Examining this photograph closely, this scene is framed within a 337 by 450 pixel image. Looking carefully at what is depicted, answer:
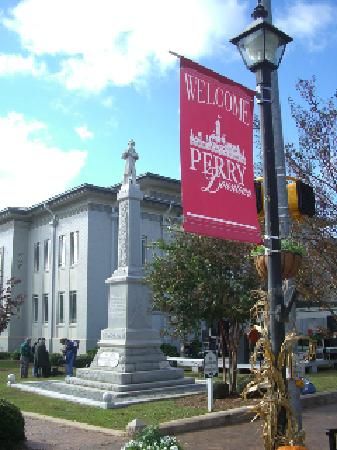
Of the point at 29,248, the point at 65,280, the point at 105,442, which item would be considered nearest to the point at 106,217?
the point at 65,280

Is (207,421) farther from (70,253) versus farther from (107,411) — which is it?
(70,253)

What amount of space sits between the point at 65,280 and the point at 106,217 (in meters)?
4.64

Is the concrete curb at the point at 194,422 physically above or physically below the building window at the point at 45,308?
below

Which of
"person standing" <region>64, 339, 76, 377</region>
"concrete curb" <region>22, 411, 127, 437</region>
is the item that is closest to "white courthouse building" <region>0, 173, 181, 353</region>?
"person standing" <region>64, 339, 76, 377</region>

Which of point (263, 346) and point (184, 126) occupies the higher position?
point (184, 126)

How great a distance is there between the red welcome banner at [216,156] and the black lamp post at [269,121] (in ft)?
0.76

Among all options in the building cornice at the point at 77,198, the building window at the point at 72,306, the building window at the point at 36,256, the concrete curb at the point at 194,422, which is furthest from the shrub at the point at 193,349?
the concrete curb at the point at 194,422

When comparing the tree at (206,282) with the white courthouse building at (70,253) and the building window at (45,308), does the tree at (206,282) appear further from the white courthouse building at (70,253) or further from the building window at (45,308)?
the building window at (45,308)

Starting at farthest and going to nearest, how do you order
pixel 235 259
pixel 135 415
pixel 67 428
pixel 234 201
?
pixel 235 259 < pixel 135 415 < pixel 67 428 < pixel 234 201

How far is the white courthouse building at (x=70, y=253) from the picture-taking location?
34.0 m

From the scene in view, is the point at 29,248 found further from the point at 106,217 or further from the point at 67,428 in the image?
the point at 67,428

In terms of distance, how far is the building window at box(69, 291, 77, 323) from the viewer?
34906 mm

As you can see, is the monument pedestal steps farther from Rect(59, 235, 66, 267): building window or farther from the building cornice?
Rect(59, 235, 66, 267): building window

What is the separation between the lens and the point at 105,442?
401 inches
